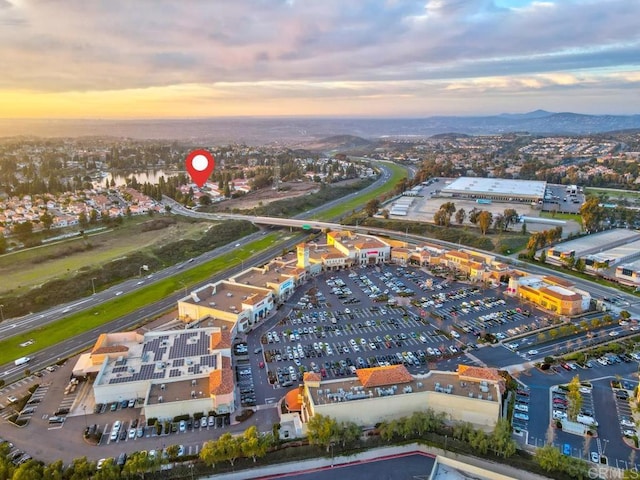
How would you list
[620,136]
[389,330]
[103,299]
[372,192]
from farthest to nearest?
1. [620,136]
2. [372,192]
3. [103,299]
4. [389,330]

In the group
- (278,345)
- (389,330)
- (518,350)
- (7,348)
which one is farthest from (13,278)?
(518,350)

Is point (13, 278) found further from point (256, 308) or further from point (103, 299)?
point (256, 308)

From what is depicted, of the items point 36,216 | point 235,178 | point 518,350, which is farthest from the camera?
point 235,178

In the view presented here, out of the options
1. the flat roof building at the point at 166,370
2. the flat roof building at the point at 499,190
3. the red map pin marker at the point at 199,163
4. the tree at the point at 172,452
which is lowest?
the tree at the point at 172,452

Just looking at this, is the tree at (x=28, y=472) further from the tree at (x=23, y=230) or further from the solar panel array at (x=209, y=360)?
the tree at (x=23, y=230)

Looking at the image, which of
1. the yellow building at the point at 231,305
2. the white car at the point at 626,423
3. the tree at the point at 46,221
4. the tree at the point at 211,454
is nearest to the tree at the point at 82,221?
the tree at the point at 46,221

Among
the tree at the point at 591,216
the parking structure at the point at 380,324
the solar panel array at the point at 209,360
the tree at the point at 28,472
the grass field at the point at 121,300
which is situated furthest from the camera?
the tree at the point at 591,216

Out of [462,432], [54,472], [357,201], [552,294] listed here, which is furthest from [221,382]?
[357,201]

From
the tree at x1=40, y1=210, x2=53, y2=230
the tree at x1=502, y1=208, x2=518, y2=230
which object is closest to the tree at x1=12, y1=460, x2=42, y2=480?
the tree at x1=40, y1=210, x2=53, y2=230
